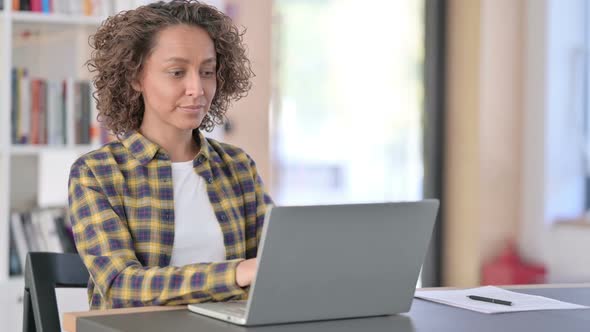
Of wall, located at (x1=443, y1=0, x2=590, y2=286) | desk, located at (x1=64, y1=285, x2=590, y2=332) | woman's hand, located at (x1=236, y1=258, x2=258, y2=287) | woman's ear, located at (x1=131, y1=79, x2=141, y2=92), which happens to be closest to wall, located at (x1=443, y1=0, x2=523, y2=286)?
wall, located at (x1=443, y1=0, x2=590, y2=286)

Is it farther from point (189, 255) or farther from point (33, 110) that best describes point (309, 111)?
point (189, 255)

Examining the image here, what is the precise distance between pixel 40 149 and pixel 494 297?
1904 millimetres

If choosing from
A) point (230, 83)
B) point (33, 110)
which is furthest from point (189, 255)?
point (33, 110)

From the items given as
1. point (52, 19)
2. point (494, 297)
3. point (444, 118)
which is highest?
point (52, 19)

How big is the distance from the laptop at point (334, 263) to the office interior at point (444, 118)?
2.82 m

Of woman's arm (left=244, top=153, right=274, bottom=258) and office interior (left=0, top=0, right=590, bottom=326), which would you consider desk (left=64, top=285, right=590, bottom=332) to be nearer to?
woman's arm (left=244, top=153, right=274, bottom=258)

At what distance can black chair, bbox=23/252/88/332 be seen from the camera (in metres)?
1.69

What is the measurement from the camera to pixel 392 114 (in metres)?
5.05

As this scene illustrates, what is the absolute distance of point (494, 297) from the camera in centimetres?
172

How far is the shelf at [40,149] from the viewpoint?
3.18 meters

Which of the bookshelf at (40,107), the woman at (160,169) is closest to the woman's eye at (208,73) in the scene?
the woman at (160,169)

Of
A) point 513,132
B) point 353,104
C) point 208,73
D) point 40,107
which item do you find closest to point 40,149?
point 40,107

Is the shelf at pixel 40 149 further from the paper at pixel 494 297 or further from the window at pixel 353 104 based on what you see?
the paper at pixel 494 297

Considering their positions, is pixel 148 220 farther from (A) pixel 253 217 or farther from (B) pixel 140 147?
(A) pixel 253 217
